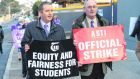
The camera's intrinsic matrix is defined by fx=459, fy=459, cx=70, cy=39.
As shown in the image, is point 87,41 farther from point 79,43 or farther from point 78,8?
point 78,8

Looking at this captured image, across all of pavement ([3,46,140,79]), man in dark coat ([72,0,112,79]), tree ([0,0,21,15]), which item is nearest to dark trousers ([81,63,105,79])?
man in dark coat ([72,0,112,79])

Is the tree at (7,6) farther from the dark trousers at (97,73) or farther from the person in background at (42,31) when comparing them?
the dark trousers at (97,73)

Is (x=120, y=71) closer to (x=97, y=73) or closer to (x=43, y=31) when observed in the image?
(x=97, y=73)

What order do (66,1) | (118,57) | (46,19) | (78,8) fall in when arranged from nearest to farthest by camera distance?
1. (46,19)
2. (118,57)
3. (78,8)
4. (66,1)

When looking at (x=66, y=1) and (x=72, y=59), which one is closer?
(x=72, y=59)

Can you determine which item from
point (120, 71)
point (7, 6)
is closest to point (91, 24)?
point (120, 71)

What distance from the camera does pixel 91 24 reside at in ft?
21.7

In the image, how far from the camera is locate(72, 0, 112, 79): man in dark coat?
21.2ft

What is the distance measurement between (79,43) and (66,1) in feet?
87.8

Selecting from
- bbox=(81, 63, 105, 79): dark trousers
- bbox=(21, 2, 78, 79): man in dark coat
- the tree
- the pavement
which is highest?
bbox=(21, 2, 78, 79): man in dark coat

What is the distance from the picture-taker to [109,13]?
22.9m

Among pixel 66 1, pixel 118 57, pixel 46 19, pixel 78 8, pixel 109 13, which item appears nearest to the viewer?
pixel 46 19

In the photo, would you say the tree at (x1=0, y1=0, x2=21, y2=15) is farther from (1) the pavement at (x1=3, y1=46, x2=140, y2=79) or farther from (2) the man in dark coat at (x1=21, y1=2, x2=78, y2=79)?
(2) the man in dark coat at (x1=21, y1=2, x2=78, y2=79)

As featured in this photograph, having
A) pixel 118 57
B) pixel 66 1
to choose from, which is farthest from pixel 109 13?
pixel 118 57
